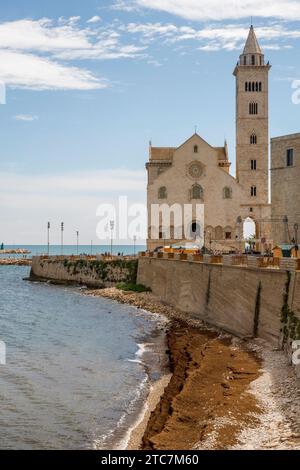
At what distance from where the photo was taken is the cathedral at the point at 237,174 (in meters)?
81.7

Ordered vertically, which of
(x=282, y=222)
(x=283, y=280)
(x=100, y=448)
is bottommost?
(x=100, y=448)

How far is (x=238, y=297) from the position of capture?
33.5m

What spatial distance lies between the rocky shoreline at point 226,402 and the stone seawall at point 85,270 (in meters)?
37.7

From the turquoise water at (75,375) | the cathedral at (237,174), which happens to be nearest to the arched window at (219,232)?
the cathedral at (237,174)

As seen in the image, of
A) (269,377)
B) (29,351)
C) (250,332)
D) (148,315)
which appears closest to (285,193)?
(148,315)

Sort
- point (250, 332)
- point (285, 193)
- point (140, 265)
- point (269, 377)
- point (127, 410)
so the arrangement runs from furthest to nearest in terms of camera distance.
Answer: point (140, 265), point (285, 193), point (250, 332), point (269, 377), point (127, 410)

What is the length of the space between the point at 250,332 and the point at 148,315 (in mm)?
15191

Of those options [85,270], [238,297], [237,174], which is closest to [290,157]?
[238,297]

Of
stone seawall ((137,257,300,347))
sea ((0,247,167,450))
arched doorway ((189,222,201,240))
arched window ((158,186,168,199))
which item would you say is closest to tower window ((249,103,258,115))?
arched window ((158,186,168,199))

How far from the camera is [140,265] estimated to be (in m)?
63.2

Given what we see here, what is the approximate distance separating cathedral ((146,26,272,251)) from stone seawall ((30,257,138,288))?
30.6 ft

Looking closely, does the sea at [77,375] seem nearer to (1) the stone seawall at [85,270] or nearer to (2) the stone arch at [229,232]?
(1) the stone seawall at [85,270]

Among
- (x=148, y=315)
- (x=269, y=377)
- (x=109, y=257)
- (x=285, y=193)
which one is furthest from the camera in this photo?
(x=109, y=257)

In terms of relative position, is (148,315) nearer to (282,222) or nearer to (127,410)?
(282,222)
